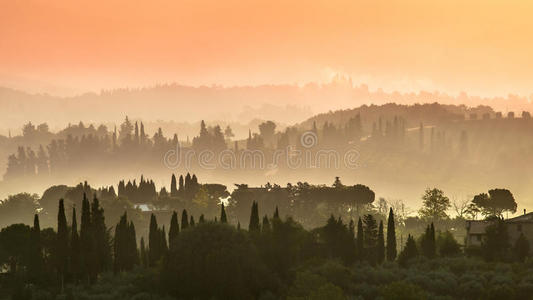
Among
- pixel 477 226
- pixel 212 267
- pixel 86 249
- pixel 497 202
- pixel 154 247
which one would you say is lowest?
pixel 212 267

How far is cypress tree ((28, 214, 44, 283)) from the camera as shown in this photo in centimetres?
11421

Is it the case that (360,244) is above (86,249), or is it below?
below

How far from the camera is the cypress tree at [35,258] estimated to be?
114m

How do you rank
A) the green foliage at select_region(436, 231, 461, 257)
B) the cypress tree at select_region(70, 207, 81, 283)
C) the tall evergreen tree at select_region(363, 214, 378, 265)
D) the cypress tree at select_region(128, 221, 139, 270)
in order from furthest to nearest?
1. the green foliage at select_region(436, 231, 461, 257)
2. the tall evergreen tree at select_region(363, 214, 378, 265)
3. the cypress tree at select_region(128, 221, 139, 270)
4. the cypress tree at select_region(70, 207, 81, 283)

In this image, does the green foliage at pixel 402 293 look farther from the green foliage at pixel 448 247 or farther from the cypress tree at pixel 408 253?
the green foliage at pixel 448 247

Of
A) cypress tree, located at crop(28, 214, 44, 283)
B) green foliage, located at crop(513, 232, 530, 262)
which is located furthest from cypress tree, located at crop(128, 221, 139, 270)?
green foliage, located at crop(513, 232, 530, 262)

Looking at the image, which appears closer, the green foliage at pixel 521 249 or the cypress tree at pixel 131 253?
the cypress tree at pixel 131 253

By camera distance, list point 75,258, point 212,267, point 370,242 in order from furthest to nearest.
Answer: point 370,242, point 75,258, point 212,267

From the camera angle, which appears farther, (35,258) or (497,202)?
(497,202)

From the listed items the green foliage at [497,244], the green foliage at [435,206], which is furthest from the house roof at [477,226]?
the green foliage at [435,206]

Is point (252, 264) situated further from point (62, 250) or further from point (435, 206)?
point (435, 206)

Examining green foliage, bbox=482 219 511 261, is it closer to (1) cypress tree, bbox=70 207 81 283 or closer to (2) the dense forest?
(2) the dense forest

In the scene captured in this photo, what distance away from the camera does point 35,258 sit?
11688cm

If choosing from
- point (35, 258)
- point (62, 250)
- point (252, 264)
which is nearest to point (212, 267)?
point (252, 264)
